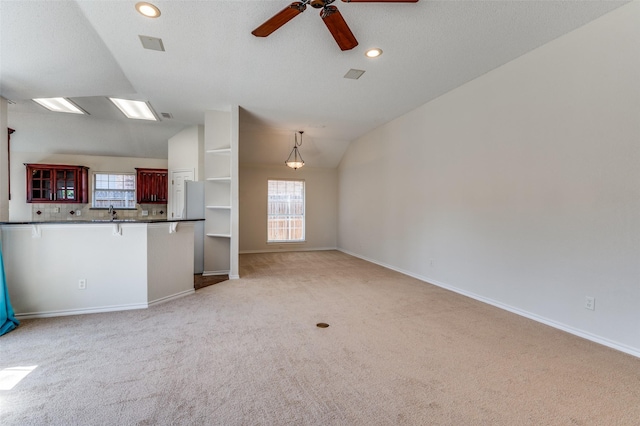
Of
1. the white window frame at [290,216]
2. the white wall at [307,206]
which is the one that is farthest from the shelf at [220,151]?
the white window frame at [290,216]

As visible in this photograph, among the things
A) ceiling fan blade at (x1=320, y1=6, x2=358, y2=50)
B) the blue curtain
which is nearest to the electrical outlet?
ceiling fan blade at (x1=320, y1=6, x2=358, y2=50)

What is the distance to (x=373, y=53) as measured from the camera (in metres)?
3.24

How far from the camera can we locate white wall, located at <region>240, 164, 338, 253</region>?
7.99 metres

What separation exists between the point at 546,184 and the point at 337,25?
9.19ft

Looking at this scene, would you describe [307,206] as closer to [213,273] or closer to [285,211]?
[285,211]

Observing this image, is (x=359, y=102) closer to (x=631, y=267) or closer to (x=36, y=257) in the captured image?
(x=631, y=267)

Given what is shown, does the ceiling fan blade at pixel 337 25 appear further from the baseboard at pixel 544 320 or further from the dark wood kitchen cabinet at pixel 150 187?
the dark wood kitchen cabinet at pixel 150 187

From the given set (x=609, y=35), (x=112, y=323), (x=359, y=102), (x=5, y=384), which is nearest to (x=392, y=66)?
(x=359, y=102)

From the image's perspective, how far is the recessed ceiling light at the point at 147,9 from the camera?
2457 mm

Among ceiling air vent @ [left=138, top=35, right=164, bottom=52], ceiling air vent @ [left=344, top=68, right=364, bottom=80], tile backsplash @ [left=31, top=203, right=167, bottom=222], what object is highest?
ceiling air vent @ [left=344, top=68, right=364, bottom=80]

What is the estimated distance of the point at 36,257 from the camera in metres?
3.10

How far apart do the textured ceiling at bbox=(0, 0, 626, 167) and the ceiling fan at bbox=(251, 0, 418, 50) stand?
27 cm

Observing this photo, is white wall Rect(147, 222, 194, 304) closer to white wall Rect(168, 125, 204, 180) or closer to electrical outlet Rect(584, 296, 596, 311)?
white wall Rect(168, 125, 204, 180)

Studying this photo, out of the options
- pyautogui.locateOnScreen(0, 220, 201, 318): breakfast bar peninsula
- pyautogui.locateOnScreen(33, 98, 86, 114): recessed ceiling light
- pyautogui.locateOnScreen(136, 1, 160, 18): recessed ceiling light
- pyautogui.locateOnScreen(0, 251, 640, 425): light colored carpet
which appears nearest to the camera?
pyautogui.locateOnScreen(0, 251, 640, 425): light colored carpet
